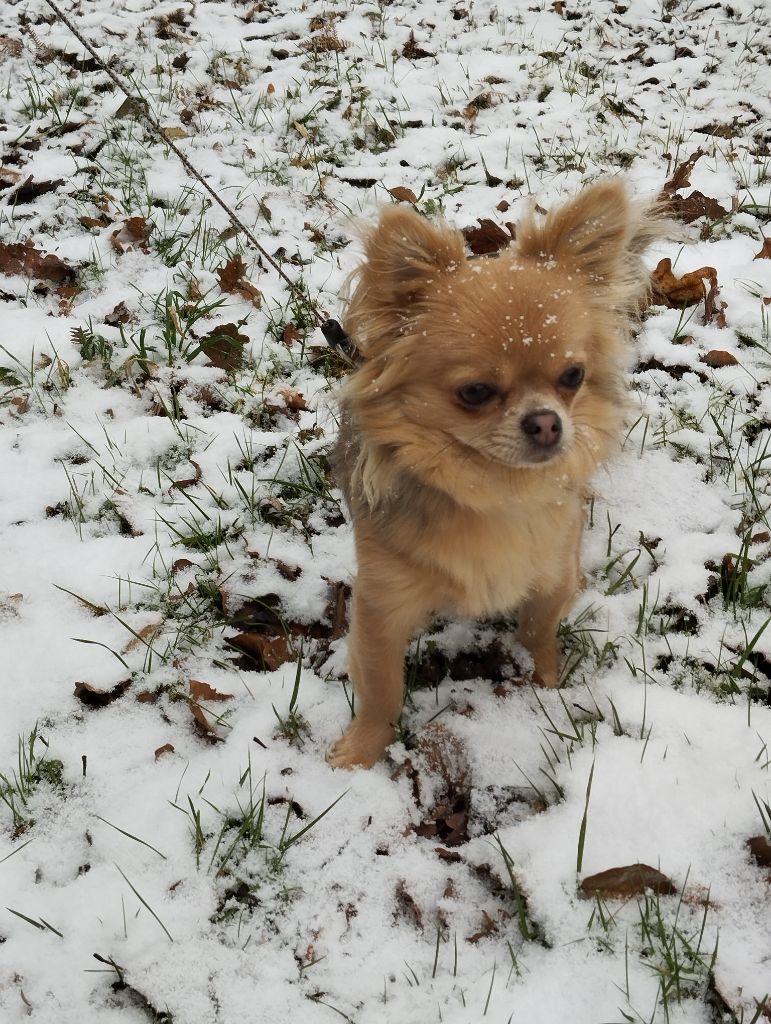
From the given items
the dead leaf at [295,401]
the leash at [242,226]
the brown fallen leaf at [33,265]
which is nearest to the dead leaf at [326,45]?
the leash at [242,226]

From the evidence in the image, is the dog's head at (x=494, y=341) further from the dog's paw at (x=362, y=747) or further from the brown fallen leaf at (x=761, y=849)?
the brown fallen leaf at (x=761, y=849)

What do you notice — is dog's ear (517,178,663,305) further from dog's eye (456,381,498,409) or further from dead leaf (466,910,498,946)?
dead leaf (466,910,498,946)

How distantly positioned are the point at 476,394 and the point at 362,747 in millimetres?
1097

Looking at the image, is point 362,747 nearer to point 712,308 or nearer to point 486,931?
point 486,931

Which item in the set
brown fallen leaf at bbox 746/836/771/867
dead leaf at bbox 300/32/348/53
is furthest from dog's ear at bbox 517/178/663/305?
dead leaf at bbox 300/32/348/53

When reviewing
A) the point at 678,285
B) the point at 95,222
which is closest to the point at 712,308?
the point at 678,285

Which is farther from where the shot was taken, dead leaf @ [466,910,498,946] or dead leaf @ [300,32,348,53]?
dead leaf @ [300,32,348,53]

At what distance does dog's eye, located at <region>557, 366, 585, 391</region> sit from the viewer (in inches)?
76.0

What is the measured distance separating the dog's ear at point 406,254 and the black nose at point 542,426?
44cm

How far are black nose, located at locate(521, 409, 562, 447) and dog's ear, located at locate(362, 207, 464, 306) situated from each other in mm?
440

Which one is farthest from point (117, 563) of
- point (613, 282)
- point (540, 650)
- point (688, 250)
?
point (688, 250)

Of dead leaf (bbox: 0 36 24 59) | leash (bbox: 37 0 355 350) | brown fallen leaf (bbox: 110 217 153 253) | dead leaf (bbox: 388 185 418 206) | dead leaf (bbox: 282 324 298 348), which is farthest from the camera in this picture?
dead leaf (bbox: 0 36 24 59)

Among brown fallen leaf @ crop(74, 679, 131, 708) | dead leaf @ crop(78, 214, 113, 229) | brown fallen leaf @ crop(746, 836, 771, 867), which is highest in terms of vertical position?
dead leaf @ crop(78, 214, 113, 229)

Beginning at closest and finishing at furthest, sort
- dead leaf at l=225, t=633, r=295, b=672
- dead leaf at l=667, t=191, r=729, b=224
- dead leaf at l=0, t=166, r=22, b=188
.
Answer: dead leaf at l=225, t=633, r=295, b=672, dead leaf at l=667, t=191, r=729, b=224, dead leaf at l=0, t=166, r=22, b=188
